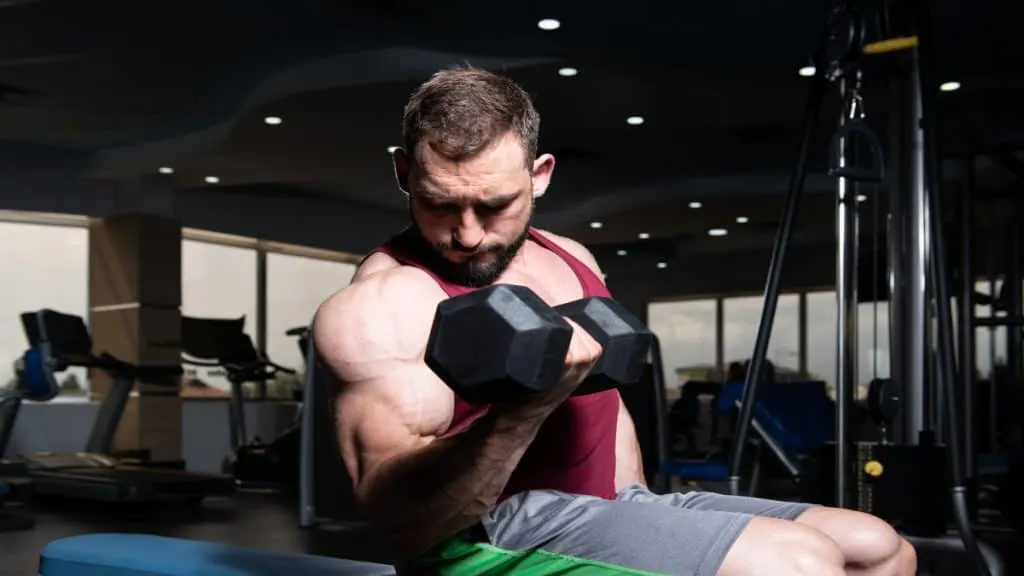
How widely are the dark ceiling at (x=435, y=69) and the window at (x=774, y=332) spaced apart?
0.71 m

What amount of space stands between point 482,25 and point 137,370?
116 inches

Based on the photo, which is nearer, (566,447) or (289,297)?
(566,447)

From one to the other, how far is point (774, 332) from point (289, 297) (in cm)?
437

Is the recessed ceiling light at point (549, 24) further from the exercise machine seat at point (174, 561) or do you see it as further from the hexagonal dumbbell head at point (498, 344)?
the hexagonal dumbbell head at point (498, 344)

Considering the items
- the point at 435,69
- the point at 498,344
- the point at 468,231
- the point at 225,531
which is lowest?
the point at 225,531

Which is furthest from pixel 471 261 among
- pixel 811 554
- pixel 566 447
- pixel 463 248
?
pixel 811 554

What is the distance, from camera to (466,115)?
1.11 metres

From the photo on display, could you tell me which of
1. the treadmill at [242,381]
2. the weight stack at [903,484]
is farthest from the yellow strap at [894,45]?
the treadmill at [242,381]

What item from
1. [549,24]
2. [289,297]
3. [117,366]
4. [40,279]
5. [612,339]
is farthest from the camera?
[289,297]

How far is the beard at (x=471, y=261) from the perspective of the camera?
1.14 metres

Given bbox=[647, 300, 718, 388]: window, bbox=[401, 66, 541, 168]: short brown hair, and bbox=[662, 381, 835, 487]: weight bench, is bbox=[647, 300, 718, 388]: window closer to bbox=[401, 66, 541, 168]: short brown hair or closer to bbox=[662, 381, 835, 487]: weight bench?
bbox=[662, 381, 835, 487]: weight bench

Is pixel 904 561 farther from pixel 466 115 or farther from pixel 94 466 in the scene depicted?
pixel 94 466

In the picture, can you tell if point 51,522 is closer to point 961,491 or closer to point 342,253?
point 961,491

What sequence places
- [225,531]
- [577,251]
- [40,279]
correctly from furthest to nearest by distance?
[40,279]
[225,531]
[577,251]
